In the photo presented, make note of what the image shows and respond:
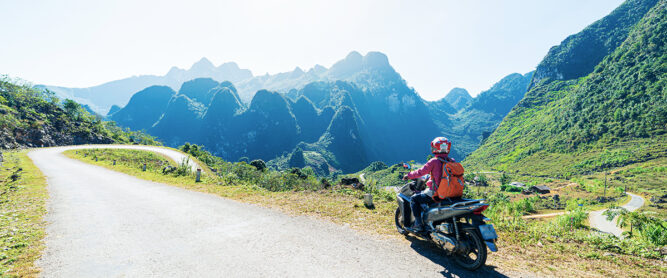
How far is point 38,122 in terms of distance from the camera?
4341cm

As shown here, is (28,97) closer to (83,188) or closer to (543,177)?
(83,188)

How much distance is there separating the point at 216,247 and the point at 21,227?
231 inches

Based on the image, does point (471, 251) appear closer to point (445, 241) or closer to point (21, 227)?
point (445, 241)

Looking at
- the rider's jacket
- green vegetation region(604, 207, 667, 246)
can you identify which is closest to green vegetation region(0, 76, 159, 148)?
the rider's jacket

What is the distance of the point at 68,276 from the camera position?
4230mm

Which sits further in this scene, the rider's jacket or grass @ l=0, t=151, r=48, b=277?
the rider's jacket

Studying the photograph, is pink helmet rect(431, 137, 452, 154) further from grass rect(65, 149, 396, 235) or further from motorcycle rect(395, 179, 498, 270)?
grass rect(65, 149, 396, 235)

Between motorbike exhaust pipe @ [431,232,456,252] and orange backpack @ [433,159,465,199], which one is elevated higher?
orange backpack @ [433,159,465,199]

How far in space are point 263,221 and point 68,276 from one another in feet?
12.8

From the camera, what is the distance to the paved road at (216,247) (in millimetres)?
4375

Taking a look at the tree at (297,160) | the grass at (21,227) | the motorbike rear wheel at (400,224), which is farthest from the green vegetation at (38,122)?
the tree at (297,160)

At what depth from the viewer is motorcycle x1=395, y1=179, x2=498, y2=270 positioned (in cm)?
418

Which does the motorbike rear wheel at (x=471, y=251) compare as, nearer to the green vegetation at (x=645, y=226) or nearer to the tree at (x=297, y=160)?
the green vegetation at (x=645, y=226)

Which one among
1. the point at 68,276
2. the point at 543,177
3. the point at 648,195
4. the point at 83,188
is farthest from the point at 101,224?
the point at 543,177
